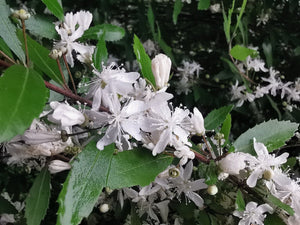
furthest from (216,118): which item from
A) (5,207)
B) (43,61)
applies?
(5,207)

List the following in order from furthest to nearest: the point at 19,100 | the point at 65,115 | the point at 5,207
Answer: the point at 5,207, the point at 65,115, the point at 19,100

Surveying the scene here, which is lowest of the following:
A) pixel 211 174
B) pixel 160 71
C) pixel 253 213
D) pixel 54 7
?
pixel 253 213

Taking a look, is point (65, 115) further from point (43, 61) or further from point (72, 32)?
point (72, 32)

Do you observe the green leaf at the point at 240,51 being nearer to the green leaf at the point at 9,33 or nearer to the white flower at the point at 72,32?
the white flower at the point at 72,32

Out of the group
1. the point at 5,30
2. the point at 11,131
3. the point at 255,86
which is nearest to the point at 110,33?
the point at 5,30

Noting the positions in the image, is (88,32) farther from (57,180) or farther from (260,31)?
(260,31)

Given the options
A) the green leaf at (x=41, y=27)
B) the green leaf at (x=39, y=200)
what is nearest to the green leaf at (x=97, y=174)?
the green leaf at (x=39, y=200)
